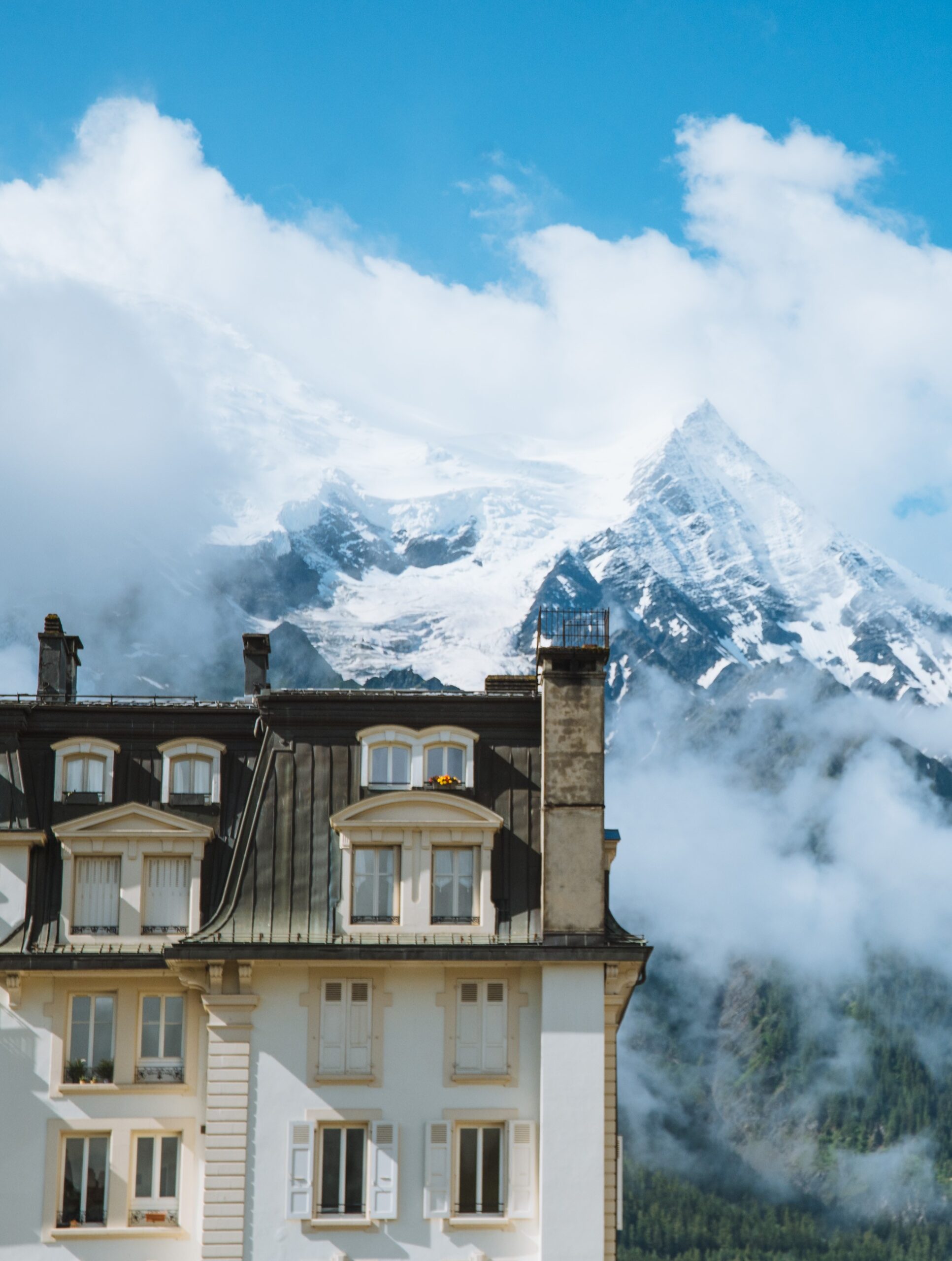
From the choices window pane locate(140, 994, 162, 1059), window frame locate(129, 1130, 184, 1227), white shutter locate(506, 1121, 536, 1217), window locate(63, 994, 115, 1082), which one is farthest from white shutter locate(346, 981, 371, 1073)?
window locate(63, 994, 115, 1082)

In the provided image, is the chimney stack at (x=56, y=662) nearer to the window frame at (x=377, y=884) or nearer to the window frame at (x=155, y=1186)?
the window frame at (x=377, y=884)

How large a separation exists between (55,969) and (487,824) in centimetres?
1298

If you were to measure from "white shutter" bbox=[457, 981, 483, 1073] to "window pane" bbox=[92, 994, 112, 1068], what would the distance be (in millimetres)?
10152

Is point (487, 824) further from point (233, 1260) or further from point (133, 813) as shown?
point (233, 1260)

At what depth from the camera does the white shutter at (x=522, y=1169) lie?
48.1 m

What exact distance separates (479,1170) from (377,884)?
8.40 m

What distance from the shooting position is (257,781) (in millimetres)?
52156

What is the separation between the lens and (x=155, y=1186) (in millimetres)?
49594

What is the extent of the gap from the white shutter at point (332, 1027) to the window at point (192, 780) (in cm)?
765

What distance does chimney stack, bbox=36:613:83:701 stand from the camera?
A: 5975cm

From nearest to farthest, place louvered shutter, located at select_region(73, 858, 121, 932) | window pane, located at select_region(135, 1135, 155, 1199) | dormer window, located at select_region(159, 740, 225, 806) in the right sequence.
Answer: window pane, located at select_region(135, 1135, 155, 1199)
louvered shutter, located at select_region(73, 858, 121, 932)
dormer window, located at select_region(159, 740, 225, 806)

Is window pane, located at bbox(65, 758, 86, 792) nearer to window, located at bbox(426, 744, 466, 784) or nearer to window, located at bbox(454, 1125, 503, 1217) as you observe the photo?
window, located at bbox(426, 744, 466, 784)

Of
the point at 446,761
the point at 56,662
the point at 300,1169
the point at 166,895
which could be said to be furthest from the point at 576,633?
the point at 56,662

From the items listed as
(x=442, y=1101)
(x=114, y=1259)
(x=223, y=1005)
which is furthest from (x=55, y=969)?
(x=442, y=1101)
